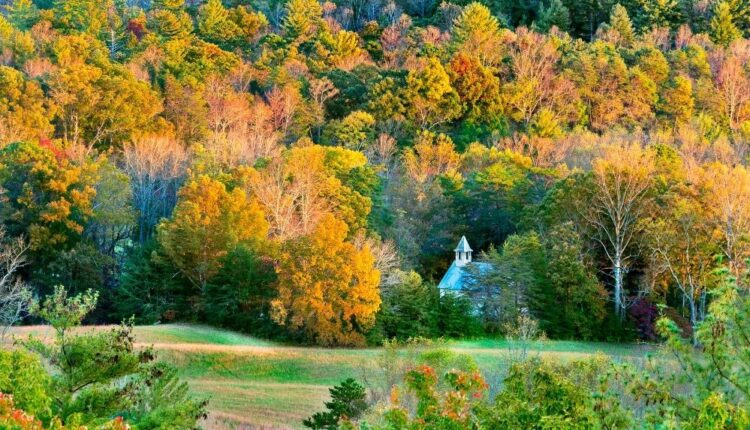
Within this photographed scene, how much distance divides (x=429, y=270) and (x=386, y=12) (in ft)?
140

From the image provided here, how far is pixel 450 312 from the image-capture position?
120ft

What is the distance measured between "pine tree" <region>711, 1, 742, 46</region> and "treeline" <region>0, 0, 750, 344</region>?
0.68ft

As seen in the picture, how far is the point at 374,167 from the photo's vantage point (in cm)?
4406

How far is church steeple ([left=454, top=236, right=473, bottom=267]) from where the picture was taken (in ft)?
129

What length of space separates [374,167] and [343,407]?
84.0ft

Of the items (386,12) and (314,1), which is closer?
(314,1)

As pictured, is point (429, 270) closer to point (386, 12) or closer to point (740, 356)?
point (740, 356)

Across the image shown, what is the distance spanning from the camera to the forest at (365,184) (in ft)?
115

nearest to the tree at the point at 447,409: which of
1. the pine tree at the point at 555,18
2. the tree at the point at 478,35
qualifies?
the tree at the point at 478,35

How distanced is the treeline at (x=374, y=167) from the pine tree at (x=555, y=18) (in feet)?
3.38

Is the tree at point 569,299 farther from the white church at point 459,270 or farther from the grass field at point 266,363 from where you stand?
the white church at point 459,270

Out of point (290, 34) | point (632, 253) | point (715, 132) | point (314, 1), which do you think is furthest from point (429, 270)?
point (314, 1)

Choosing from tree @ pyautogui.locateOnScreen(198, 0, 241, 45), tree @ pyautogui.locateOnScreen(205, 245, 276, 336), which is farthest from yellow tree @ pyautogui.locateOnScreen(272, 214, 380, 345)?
tree @ pyautogui.locateOnScreen(198, 0, 241, 45)

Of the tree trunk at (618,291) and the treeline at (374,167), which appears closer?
the treeline at (374,167)
